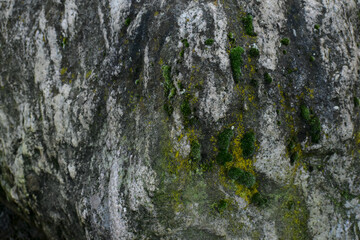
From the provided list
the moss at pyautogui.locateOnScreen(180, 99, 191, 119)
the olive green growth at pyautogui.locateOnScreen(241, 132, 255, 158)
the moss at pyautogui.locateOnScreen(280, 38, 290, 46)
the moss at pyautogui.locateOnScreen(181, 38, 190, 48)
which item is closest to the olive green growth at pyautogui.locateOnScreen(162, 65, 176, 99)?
the moss at pyautogui.locateOnScreen(180, 99, 191, 119)

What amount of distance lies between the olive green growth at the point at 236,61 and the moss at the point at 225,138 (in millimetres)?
586

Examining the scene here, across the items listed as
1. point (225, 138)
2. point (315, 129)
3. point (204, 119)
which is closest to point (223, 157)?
point (225, 138)

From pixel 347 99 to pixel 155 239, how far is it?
112 inches

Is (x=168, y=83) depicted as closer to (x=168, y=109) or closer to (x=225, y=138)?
(x=168, y=109)

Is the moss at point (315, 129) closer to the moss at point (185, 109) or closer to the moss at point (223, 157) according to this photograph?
the moss at point (223, 157)

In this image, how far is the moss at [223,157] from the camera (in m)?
3.91

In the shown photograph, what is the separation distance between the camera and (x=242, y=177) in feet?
13.1

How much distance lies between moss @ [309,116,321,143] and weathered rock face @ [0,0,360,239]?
12mm

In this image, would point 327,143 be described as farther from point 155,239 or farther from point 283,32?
point 155,239

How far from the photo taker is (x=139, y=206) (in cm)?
388

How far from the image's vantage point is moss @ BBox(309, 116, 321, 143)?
13.6ft

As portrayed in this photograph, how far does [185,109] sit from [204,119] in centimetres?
24

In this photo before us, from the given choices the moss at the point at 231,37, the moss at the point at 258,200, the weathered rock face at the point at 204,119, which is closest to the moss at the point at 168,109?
the weathered rock face at the point at 204,119

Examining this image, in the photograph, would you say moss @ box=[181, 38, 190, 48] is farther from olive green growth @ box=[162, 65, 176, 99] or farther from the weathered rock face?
olive green growth @ box=[162, 65, 176, 99]
